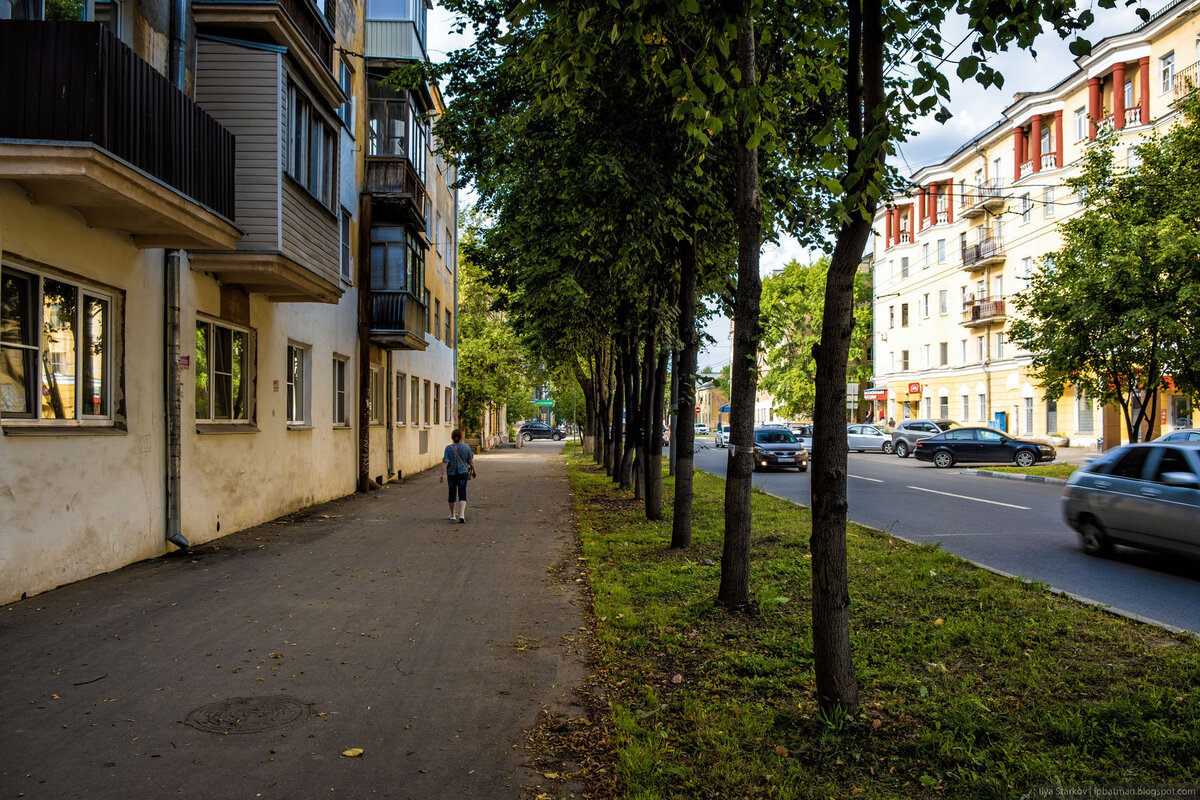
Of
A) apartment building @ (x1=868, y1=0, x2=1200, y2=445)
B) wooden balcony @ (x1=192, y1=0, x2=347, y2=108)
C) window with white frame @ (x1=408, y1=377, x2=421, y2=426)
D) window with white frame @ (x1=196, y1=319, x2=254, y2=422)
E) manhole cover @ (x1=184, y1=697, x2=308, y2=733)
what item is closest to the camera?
manhole cover @ (x1=184, y1=697, x2=308, y2=733)

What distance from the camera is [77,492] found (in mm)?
7875

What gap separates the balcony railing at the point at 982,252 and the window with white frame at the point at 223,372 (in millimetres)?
42846

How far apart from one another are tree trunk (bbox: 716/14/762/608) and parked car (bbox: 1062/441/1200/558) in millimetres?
4988

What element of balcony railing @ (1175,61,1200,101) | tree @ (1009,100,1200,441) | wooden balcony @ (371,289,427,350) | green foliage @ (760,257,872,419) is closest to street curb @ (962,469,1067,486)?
tree @ (1009,100,1200,441)

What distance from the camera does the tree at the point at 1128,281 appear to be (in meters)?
18.1

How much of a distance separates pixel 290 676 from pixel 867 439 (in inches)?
1587

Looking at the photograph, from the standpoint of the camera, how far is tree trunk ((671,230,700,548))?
1024 cm

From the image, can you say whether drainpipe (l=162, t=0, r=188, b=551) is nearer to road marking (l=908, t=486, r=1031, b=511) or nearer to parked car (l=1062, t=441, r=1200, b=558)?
parked car (l=1062, t=441, r=1200, b=558)

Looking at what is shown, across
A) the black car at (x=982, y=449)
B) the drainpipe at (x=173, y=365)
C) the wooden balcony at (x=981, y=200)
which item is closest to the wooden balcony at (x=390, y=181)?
the drainpipe at (x=173, y=365)

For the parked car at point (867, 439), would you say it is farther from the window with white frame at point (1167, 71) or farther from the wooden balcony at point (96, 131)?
the wooden balcony at point (96, 131)

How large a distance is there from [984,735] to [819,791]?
45.4 inches

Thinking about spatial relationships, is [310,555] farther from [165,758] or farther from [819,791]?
[819,791]

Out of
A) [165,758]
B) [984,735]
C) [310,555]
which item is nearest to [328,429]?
[310,555]

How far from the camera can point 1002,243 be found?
45.4 metres
